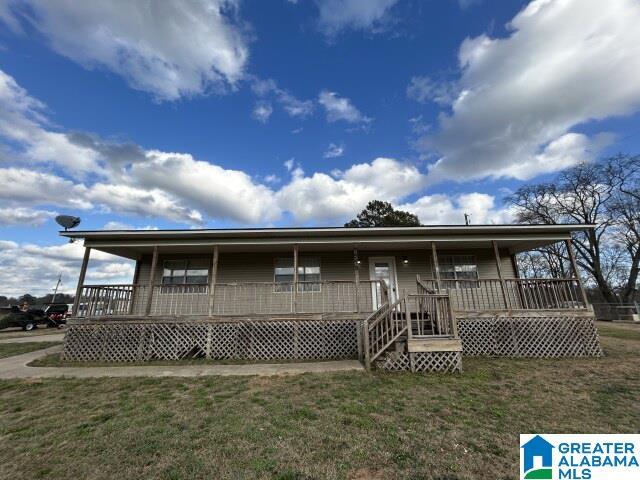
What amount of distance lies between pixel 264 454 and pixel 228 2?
13606mm

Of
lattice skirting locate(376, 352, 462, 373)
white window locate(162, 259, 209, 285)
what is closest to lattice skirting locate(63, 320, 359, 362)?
lattice skirting locate(376, 352, 462, 373)

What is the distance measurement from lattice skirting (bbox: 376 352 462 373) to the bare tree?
2366 cm

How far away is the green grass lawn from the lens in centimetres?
269

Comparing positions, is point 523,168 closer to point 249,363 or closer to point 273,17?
point 273,17

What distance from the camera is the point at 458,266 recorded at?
11.1 metres

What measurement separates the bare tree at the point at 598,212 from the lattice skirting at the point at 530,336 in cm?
1933

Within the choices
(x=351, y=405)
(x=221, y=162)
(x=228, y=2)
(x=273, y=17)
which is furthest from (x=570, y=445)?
(x=221, y=162)

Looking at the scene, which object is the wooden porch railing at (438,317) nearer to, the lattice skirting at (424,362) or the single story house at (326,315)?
the single story house at (326,315)

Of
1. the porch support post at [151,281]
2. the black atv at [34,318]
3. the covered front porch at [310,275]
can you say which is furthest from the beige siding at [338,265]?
the black atv at [34,318]

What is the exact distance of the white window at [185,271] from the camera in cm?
1102

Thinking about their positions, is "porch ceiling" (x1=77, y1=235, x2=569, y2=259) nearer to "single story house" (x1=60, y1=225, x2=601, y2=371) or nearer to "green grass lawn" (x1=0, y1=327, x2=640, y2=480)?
"single story house" (x1=60, y1=225, x2=601, y2=371)

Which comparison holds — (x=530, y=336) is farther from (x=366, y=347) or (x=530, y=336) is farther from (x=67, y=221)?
(x=67, y=221)

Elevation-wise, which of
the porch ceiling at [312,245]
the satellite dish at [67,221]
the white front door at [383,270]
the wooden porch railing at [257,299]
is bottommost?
the wooden porch railing at [257,299]

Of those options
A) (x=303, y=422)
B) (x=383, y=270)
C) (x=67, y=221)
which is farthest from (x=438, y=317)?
(x=67, y=221)
